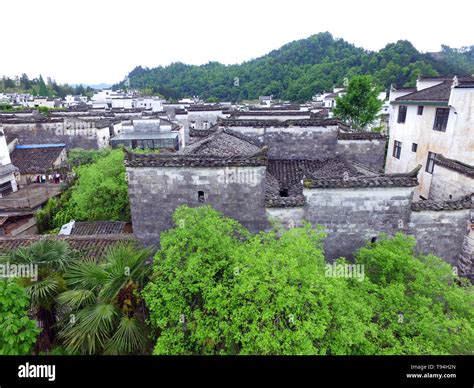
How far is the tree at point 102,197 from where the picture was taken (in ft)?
60.2

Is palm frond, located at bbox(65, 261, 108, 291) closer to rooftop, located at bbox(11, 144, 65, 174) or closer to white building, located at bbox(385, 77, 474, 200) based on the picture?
white building, located at bbox(385, 77, 474, 200)

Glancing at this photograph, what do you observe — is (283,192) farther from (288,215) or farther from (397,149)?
(397,149)

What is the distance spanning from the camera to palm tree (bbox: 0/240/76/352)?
7531 mm

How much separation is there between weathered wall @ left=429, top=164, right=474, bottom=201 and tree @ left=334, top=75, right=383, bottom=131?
1681 cm

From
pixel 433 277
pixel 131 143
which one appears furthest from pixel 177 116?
pixel 433 277

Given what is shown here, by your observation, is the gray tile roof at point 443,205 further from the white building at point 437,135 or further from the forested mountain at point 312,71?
the forested mountain at point 312,71

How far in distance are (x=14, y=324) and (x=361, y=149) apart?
18.6 meters

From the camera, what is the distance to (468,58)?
9962 cm

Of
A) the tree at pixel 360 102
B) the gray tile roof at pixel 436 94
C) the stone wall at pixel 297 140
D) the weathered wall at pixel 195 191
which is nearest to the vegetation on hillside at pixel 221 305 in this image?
the weathered wall at pixel 195 191

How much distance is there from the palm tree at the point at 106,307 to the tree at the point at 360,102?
103 ft

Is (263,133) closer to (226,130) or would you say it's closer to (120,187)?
(226,130)

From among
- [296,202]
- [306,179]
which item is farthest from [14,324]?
Result: [306,179]

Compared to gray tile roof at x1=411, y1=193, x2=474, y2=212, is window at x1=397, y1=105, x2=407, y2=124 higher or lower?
higher

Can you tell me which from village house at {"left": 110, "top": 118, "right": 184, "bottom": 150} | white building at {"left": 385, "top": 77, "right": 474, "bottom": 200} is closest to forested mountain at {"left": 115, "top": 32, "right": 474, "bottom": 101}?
village house at {"left": 110, "top": 118, "right": 184, "bottom": 150}
